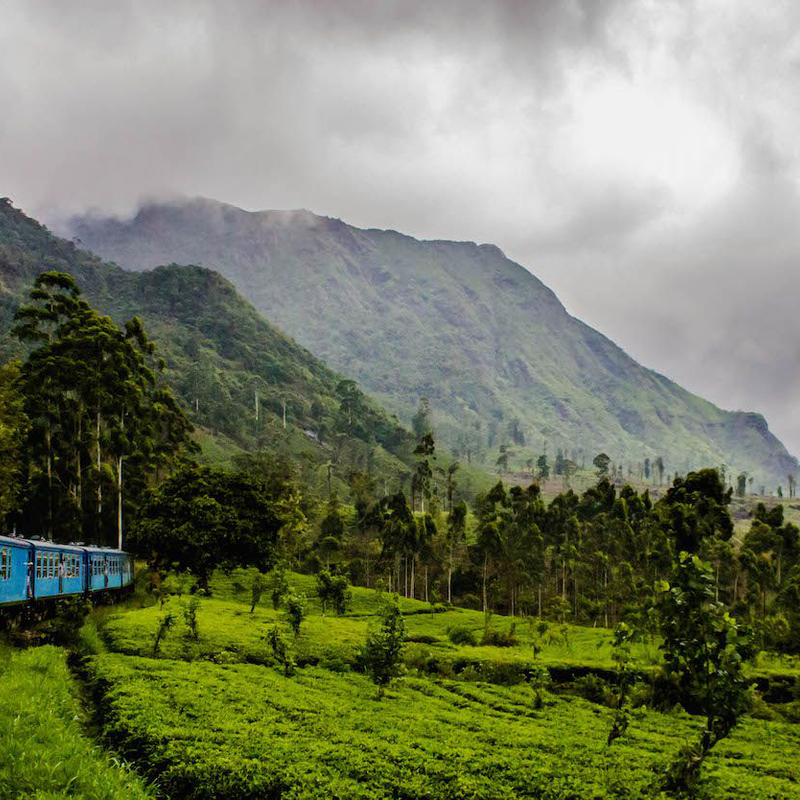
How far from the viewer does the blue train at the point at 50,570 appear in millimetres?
33031

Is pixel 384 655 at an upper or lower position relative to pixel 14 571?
lower

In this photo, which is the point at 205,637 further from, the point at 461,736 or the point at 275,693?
the point at 461,736

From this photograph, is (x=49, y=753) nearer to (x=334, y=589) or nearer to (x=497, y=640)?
(x=497, y=640)

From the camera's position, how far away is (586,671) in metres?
36.5

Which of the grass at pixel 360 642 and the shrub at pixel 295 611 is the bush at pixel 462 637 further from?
the shrub at pixel 295 611

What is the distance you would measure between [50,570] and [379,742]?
28481 mm

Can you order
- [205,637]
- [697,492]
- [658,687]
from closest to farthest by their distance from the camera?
[658,687] < [205,637] < [697,492]

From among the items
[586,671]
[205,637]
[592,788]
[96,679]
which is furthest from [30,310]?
[592,788]

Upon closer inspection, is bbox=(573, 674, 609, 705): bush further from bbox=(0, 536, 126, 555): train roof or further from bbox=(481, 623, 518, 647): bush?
bbox=(0, 536, 126, 555): train roof

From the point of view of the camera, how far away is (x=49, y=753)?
13.8m

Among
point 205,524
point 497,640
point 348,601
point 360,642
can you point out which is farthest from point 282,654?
point 348,601

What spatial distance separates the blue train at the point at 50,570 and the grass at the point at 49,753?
1259 centimetres

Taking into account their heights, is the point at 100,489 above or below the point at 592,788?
above

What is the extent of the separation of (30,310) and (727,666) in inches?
2365
